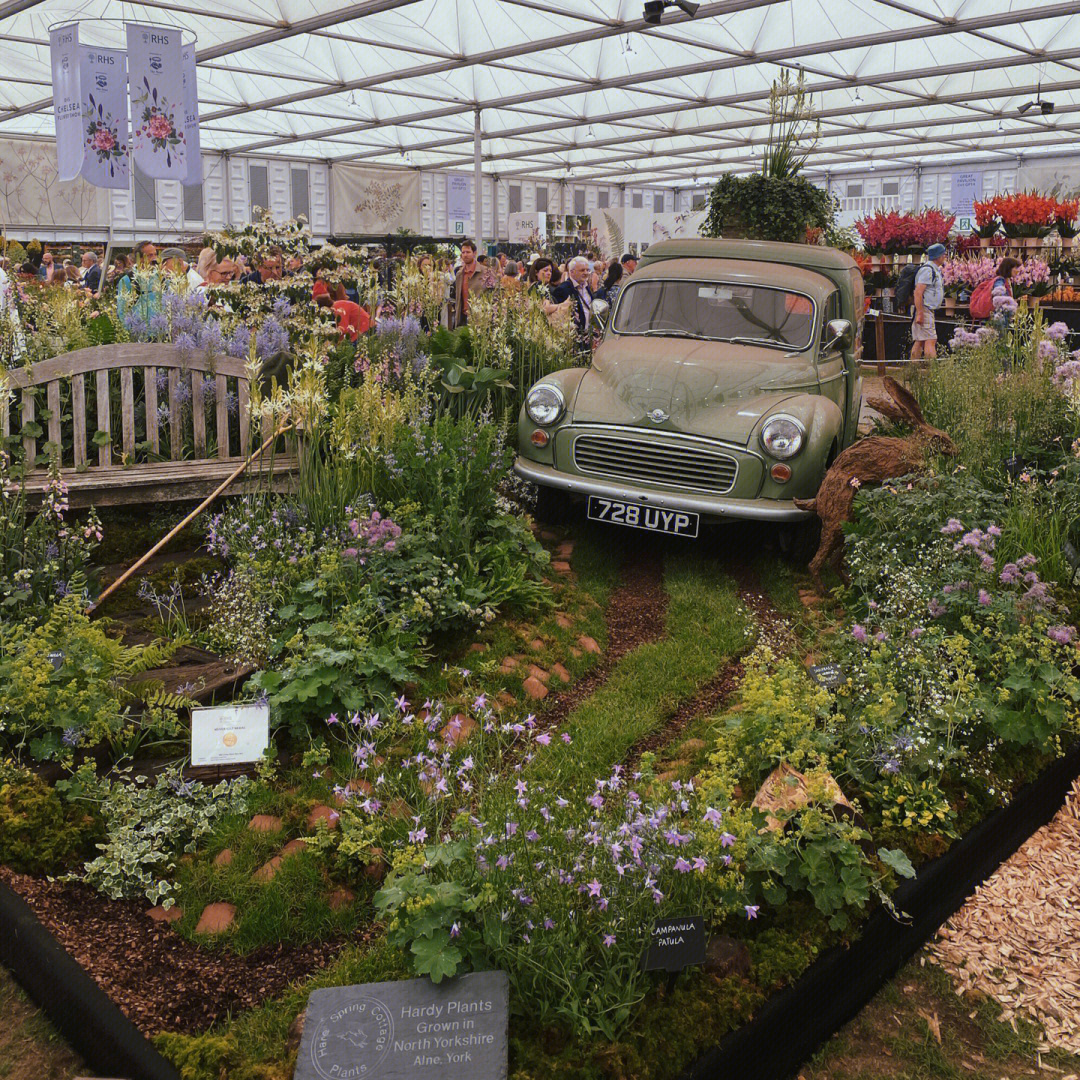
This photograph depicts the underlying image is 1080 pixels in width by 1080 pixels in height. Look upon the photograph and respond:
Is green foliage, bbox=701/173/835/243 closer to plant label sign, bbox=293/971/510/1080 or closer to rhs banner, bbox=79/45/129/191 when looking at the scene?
rhs banner, bbox=79/45/129/191

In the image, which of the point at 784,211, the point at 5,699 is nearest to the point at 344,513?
the point at 5,699

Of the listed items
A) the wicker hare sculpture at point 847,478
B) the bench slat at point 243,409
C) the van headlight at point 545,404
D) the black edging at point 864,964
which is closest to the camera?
the black edging at point 864,964

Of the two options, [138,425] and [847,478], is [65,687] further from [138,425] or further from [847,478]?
[847,478]

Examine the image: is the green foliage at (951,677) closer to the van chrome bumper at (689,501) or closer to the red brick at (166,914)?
the van chrome bumper at (689,501)

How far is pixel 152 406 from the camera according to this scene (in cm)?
603

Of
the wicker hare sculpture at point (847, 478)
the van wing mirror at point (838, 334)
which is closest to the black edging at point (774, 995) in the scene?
the wicker hare sculpture at point (847, 478)

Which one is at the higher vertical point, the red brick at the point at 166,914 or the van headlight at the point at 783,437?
the van headlight at the point at 783,437

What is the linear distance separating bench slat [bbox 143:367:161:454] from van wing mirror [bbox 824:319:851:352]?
403 cm

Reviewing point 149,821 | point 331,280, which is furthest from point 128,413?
point 149,821

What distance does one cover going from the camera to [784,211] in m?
8.52

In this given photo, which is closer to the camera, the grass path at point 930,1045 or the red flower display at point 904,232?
the grass path at point 930,1045

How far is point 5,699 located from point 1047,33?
63.3ft

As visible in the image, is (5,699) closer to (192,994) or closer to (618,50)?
(192,994)

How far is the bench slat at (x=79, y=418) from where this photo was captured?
18.9ft
